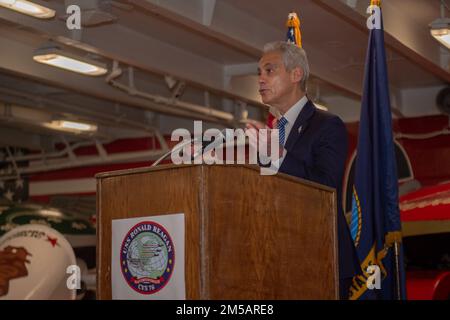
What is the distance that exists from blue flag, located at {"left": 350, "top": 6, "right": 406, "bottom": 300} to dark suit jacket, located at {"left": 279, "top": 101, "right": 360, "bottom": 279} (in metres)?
0.79

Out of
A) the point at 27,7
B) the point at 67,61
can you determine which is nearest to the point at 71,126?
the point at 67,61

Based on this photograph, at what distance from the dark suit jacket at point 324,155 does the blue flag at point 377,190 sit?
790 mm

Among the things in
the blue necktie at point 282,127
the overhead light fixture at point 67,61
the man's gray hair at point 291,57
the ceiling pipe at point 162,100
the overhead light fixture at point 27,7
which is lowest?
the blue necktie at point 282,127

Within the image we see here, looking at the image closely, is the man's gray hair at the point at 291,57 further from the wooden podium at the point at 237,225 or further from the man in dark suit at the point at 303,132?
the wooden podium at the point at 237,225

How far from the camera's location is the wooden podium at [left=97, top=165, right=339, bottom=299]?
2.44 meters

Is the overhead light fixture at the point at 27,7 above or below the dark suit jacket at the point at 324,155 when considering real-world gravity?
above

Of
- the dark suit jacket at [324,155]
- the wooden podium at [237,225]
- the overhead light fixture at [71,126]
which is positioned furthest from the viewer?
the overhead light fixture at [71,126]

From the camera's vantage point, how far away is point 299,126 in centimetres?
317

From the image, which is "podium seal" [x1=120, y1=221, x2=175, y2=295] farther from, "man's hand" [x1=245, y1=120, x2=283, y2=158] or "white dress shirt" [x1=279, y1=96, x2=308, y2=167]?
"white dress shirt" [x1=279, y1=96, x2=308, y2=167]

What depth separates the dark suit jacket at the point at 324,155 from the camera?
3.01 m

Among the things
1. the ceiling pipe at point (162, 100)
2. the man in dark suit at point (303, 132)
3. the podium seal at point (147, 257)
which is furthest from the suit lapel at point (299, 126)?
the ceiling pipe at point (162, 100)

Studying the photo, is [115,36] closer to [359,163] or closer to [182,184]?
[359,163]

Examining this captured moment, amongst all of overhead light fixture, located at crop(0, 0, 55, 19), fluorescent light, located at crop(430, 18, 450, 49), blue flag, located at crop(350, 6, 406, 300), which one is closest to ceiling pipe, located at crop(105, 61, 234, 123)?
overhead light fixture, located at crop(0, 0, 55, 19)
